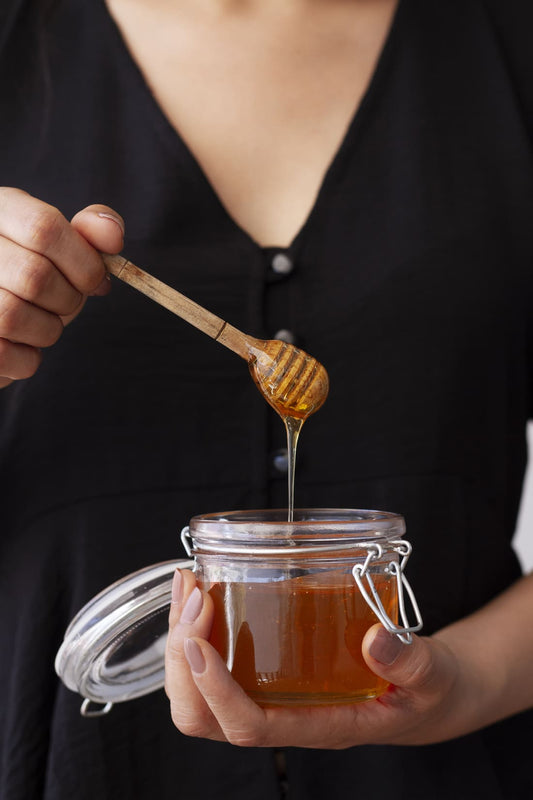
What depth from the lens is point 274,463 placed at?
938 millimetres

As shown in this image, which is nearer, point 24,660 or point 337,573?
point 337,573

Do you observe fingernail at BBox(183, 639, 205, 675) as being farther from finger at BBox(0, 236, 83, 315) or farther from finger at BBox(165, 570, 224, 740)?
finger at BBox(0, 236, 83, 315)

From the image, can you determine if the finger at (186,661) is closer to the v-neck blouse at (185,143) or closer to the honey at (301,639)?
the honey at (301,639)

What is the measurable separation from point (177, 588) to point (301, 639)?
0.35 ft

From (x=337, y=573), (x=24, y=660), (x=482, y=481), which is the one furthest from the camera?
(x=482, y=481)

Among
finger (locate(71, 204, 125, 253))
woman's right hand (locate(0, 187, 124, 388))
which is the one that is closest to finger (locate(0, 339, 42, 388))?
woman's right hand (locate(0, 187, 124, 388))

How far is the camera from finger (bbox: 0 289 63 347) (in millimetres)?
671

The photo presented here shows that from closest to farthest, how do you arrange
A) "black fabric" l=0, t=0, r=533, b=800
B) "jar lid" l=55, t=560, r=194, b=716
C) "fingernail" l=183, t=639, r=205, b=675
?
"fingernail" l=183, t=639, r=205, b=675, "jar lid" l=55, t=560, r=194, b=716, "black fabric" l=0, t=0, r=533, b=800

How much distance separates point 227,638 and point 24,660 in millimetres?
332

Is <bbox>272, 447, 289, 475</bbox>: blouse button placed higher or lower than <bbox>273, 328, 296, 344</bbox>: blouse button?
lower

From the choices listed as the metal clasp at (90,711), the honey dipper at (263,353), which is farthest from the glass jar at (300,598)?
the metal clasp at (90,711)

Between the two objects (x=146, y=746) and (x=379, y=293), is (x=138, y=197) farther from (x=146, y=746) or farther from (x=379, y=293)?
(x=146, y=746)

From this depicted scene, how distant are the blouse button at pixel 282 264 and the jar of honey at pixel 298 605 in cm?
35

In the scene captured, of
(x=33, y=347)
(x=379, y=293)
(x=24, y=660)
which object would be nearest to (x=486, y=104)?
(x=379, y=293)
